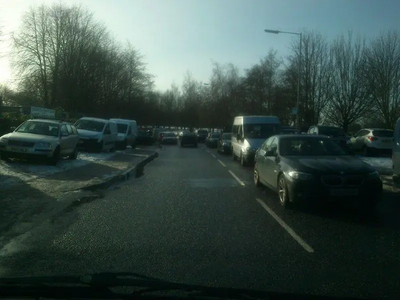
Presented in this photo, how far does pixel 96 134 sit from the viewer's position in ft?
85.0

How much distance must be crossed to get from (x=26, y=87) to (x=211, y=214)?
38458 millimetres

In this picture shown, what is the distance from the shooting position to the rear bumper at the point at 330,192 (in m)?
8.91

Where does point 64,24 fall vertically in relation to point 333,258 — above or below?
above

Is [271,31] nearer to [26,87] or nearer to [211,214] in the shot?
[211,214]

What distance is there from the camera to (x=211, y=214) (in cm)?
905

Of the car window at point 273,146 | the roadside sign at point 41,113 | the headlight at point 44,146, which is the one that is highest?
the roadside sign at point 41,113

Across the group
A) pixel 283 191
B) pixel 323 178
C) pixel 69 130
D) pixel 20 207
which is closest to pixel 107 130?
pixel 69 130

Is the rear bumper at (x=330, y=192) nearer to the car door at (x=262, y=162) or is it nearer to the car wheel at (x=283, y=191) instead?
the car wheel at (x=283, y=191)

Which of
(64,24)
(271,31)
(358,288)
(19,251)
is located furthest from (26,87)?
(358,288)

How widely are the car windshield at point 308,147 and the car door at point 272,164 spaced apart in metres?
0.22

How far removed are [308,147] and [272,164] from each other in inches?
35.4

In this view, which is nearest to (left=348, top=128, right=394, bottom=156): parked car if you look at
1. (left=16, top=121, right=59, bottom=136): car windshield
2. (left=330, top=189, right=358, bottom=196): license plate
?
(left=16, top=121, right=59, bottom=136): car windshield

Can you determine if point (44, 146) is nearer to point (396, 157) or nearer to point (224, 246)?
point (396, 157)

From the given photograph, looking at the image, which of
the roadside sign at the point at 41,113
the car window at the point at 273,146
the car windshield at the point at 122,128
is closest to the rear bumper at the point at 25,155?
the car window at the point at 273,146
